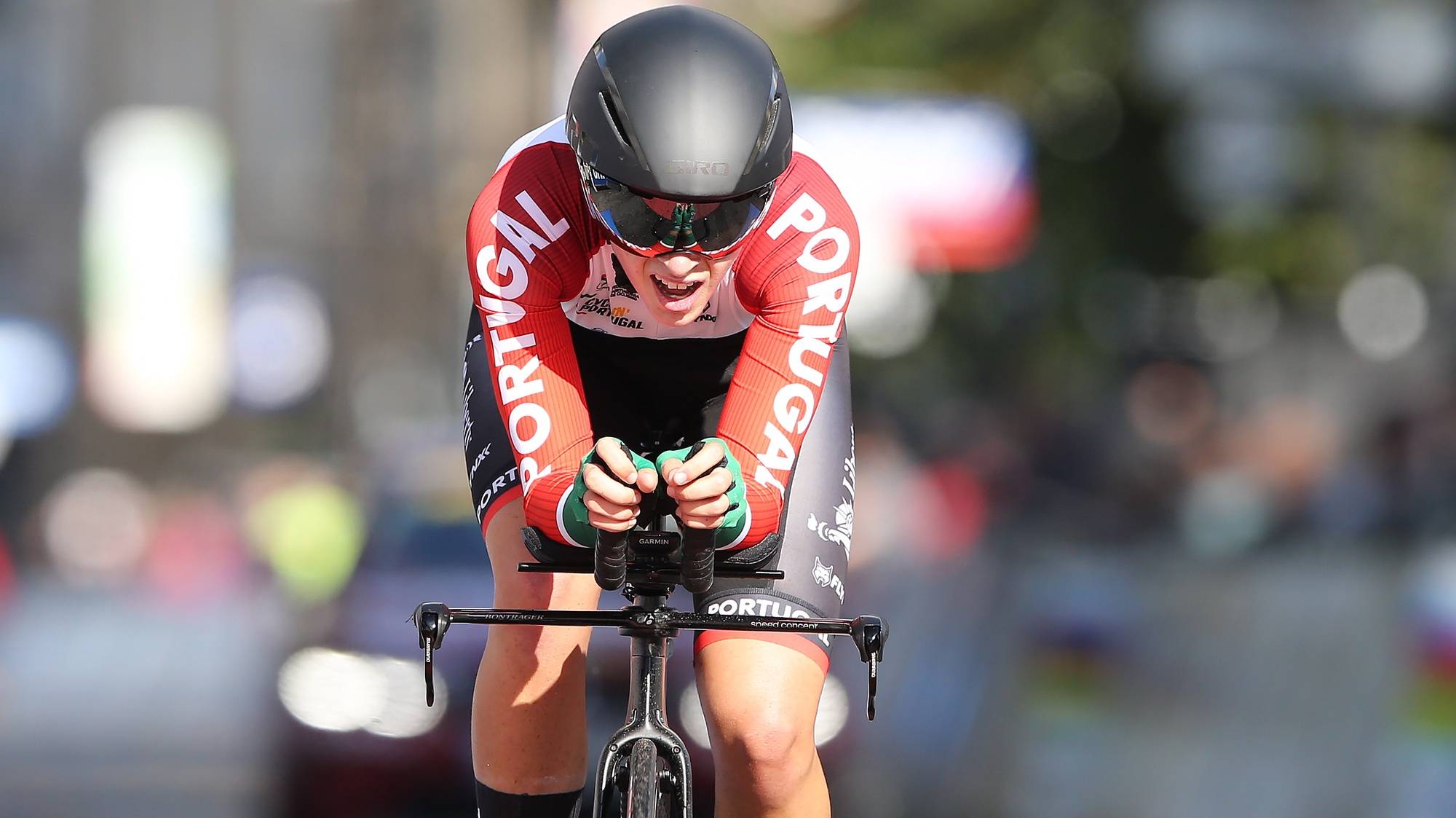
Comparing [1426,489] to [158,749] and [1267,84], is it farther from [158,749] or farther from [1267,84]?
[158,749]

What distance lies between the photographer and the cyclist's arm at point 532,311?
4.38 m

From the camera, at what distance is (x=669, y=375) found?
Result: 16.6 ft

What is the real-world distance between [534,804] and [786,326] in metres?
1.34

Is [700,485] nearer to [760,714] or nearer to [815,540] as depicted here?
[760,714]

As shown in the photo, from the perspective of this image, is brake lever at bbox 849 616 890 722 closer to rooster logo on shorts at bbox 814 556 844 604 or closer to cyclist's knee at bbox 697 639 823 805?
cyclist's knee at bbox 697 639 823 805

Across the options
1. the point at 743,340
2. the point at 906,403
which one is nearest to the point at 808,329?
the point at 743,340

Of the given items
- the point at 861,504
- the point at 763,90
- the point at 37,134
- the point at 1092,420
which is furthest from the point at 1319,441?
the point at 37,134

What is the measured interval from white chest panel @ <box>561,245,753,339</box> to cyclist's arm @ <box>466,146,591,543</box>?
206 millimetres

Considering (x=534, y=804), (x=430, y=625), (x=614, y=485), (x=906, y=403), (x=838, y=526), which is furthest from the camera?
(x=906, y=403)

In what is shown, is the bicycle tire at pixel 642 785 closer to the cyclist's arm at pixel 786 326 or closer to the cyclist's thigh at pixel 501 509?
the cyclist's arm at pixel 786 326

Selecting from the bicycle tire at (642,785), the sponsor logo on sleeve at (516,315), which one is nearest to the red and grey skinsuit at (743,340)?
the sponsor logo on sleeve at (516,315)

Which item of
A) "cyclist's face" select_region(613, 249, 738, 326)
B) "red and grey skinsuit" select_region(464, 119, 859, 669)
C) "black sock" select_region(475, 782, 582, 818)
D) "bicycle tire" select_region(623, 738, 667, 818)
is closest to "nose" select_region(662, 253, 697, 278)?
"cyclist's face" select_region(613, 249, 738, 326)

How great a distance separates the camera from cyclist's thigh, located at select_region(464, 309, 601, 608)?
484 centimetres

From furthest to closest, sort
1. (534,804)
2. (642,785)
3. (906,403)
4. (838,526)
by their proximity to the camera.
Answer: (906,403)
(838,526)
(534,804)
(642,785)
